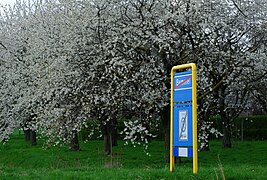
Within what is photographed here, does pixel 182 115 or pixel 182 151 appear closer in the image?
pixel 182 151

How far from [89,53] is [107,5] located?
Answer: 63.4 inches

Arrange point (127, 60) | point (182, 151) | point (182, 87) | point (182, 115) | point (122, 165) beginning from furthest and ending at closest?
point (122, 165) → point (127, 60) → point (182, 87) → point (182, 115) → point (182, 151)

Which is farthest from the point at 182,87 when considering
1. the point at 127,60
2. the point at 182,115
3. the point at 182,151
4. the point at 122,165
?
the point at 122,165

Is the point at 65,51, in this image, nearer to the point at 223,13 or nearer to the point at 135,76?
the point at 135,76

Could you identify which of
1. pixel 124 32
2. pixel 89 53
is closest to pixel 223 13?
pixel 124 32

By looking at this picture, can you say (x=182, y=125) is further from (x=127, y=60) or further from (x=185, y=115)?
(x=127, y=60)

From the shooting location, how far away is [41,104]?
15.6 meters

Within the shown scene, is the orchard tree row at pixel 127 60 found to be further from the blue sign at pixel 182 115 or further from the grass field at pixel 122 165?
the blue sign at pixel 182 115

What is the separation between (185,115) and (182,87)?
1.95ft

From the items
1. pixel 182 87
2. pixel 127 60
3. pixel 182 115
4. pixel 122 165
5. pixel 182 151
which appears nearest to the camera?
pixel 182 151

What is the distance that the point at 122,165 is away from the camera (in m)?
14.8

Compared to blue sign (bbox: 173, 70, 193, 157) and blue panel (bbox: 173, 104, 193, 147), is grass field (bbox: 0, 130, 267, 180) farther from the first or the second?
blue panel (bbox: 173, 104, 193, 147)

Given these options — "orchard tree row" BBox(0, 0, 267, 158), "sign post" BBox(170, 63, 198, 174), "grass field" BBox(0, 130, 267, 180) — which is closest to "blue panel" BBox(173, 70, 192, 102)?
"sign post" BBox(170, 63, 198, 174)

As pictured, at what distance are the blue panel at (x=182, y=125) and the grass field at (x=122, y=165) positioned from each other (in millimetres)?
742
